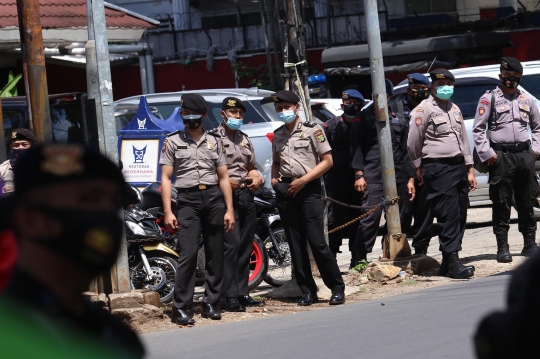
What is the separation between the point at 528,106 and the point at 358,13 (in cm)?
A: 1471

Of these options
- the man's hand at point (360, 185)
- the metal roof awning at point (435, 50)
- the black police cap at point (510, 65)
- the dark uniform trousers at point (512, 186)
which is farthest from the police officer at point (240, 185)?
the metal roof awning at point (435, 50)

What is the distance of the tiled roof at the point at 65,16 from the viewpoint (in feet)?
45.4

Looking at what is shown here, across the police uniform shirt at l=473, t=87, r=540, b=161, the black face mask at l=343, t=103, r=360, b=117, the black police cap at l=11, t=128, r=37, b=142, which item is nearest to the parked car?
the black face mask at l=343, t=103, r=360, b=117

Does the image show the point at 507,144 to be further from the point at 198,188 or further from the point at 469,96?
the point at 198,188

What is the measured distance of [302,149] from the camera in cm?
793

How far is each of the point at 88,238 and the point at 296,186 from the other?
19.0ft

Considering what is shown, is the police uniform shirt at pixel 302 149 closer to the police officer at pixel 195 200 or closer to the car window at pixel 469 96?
the police officer at pixel 195 200

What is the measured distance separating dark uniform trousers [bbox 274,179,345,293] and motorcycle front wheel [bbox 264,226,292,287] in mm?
1067

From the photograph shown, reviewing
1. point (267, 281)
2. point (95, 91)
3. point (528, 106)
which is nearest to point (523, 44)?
point (528, 106)

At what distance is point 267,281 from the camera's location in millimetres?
9156

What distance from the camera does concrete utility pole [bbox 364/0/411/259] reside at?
29.6 feet

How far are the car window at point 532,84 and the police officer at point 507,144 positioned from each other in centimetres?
248

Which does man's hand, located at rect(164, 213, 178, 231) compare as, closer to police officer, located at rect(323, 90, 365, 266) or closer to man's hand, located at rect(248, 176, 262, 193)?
man's hand, located at rect(248, 176, 262, 193)

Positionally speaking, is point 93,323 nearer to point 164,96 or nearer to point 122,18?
point 164,96
